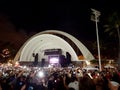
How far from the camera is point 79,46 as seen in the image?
70875 mm

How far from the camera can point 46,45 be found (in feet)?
249

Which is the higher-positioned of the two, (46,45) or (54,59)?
(46,45)

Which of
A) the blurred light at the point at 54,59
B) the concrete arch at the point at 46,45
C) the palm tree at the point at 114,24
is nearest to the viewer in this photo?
the palm tree at the point at 114,24

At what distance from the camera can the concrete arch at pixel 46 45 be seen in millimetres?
70250

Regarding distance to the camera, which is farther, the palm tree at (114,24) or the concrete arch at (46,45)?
the concrete arch at (46,45)

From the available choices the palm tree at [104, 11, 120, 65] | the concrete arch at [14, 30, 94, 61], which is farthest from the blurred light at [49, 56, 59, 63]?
the palm tree at [104, 11, 120, 65]

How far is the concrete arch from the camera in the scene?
70.2 meters

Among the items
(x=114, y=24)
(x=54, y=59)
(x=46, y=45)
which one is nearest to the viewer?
(x=114, y=24)

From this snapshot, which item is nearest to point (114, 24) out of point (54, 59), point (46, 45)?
point (54, 59)

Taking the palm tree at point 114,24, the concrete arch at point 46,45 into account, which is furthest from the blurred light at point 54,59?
the palm tree at point 114,24

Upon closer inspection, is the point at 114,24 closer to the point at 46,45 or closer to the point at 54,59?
the point at 54,59

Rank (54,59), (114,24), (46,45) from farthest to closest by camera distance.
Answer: (46,45), (54,59), (114,24)

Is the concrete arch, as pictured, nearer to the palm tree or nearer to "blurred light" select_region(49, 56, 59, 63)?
"blurred light" select_region(49, 56, 59, 63)

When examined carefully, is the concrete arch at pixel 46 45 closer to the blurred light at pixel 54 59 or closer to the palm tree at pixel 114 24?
the blurred light at pixel 54 59
